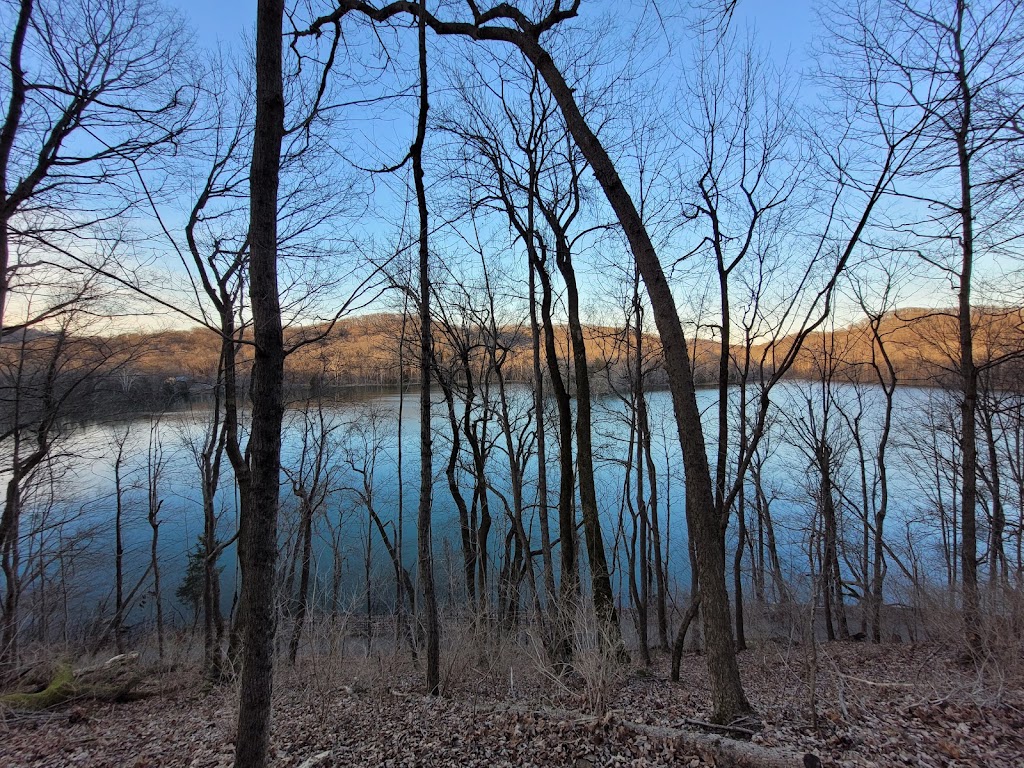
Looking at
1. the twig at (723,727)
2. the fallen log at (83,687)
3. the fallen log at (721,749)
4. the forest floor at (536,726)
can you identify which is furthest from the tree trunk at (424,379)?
the fallen log at (83,687)

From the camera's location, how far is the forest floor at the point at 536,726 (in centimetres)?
309

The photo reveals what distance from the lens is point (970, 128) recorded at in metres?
6.32

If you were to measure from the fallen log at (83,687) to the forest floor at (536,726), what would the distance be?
276 millimetres

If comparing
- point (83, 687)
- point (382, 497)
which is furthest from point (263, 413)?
point (382, 497)

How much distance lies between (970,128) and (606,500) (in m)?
21.3

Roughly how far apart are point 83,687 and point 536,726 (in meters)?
8.06

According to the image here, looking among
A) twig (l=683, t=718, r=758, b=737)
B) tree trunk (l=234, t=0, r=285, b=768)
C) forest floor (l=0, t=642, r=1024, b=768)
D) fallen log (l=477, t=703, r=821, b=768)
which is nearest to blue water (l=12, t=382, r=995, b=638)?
forest floor (l=0, t=642, r=1024, b=768)

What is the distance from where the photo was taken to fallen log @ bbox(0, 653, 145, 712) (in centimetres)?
645

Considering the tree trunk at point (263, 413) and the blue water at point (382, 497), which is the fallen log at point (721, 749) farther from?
the blue water at point (382, 497)

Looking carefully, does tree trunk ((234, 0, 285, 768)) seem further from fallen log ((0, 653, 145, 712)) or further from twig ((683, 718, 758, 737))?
fallen log ((0, 653, 145, 712))

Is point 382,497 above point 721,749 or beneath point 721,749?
beneath

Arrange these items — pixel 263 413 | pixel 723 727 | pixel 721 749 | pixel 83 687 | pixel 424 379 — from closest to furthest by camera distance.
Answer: pixel 263 413
pixel 721 749
pixel 723 727
pixel 424 379
pixel 83 687

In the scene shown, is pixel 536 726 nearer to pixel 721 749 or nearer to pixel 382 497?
pixel 721 749

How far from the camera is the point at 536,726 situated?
3.64m
